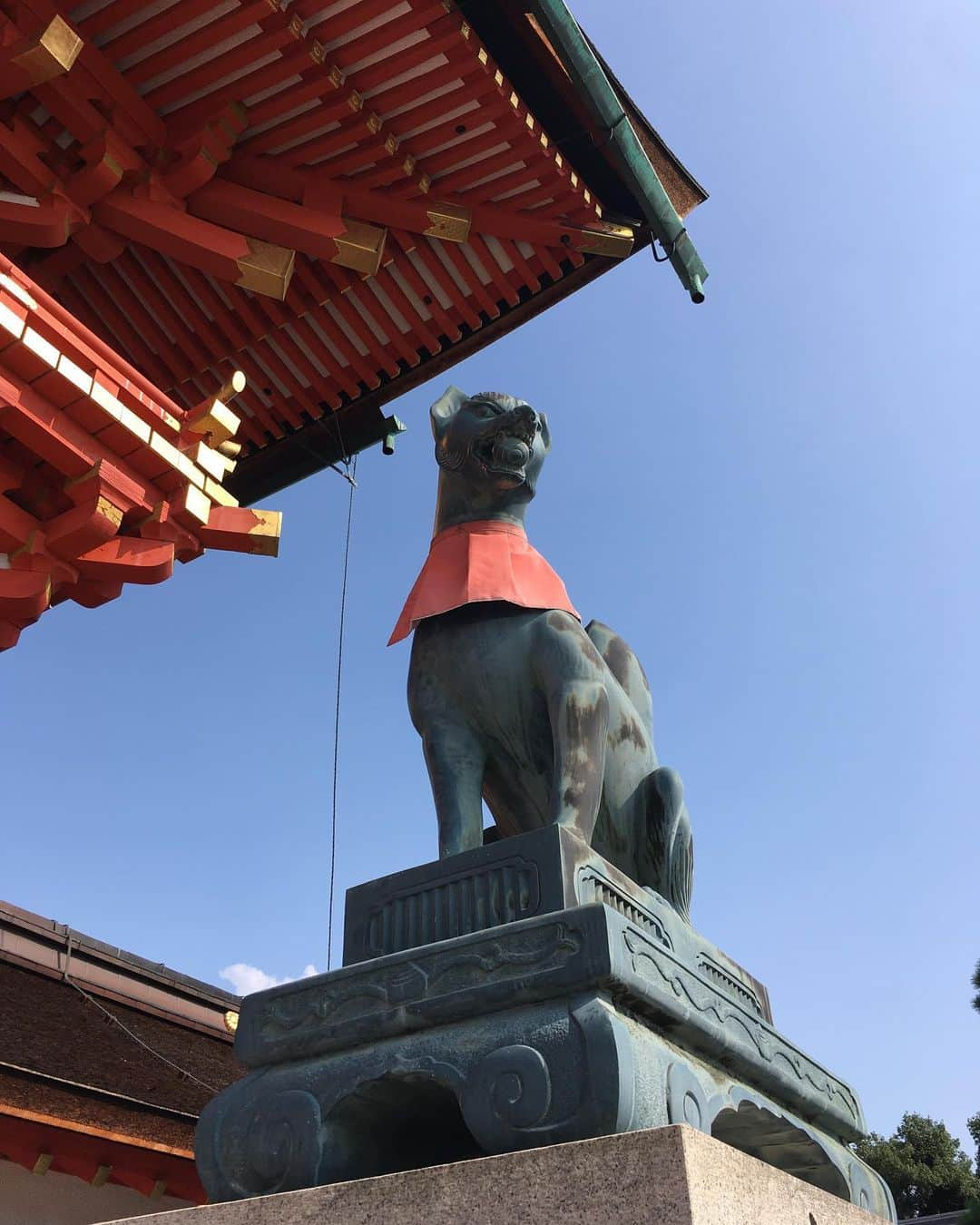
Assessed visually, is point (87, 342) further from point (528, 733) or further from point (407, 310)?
point (528, 733)

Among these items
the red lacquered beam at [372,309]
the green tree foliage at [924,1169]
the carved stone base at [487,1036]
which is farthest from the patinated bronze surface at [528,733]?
the green tree foliage at [924,1169]

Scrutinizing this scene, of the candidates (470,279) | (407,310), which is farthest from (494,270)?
(407,310)

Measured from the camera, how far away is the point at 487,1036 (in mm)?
1925

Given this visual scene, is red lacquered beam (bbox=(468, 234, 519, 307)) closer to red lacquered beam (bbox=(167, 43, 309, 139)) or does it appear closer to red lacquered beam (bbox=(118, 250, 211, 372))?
red lacquered beam (bbox=(167, 43, 309, 139))

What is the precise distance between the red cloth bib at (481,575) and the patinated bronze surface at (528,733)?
0.04m

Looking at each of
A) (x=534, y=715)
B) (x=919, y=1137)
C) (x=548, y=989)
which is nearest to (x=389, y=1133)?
(x=548, y=989)

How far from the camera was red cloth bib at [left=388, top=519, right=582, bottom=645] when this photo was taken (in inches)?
108

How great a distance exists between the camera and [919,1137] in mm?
29141

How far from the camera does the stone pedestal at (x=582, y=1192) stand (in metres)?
1.52

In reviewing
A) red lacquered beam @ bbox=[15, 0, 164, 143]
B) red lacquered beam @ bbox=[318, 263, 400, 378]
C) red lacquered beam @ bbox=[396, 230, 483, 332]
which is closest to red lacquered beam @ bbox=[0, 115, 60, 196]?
red lacquered beam @ bbox=[15, 0, 164, 143]

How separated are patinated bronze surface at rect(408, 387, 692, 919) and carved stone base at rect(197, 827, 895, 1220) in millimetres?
308

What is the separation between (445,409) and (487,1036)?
70.7 inches

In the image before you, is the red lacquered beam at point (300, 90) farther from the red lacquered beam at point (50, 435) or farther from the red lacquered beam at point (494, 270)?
the red lacquered beam at point (50, 435)

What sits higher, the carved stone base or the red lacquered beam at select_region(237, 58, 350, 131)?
the red lacquered beam at select_region(237, 58, 350, 131)
